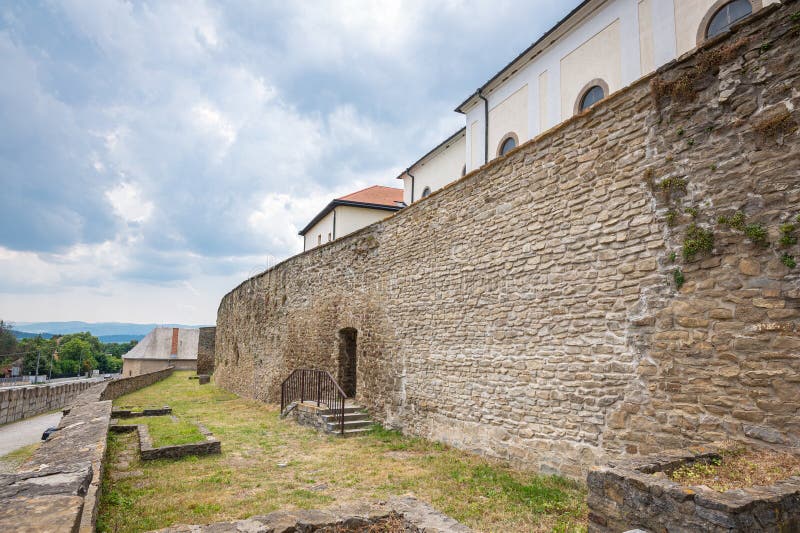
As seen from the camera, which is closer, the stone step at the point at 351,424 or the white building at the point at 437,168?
the stone step at the point at 351,424

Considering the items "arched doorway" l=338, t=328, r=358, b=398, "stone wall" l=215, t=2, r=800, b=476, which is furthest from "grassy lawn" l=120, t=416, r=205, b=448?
"stone wall" l=215, t=2, r=800, b=476

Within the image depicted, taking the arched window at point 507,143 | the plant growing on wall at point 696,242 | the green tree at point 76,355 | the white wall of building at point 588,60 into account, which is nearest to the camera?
the plant growing on wall at point 696,242

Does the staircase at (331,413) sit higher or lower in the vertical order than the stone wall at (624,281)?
lower

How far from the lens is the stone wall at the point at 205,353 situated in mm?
40219

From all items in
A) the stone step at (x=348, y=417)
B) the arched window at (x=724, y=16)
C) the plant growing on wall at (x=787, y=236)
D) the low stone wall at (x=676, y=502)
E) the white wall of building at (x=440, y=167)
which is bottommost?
the stone step at (x=348, y=417)

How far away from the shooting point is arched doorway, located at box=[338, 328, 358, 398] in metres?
13.3

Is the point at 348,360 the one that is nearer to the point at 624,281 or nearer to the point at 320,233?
the point at 624,281

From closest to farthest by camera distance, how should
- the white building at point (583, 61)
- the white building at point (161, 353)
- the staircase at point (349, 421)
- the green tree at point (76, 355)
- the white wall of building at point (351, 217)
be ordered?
the white building at point (583, 61) < the staircase at point (349, 421) < the white wall of building at point (351, 217) < the white building at point (161, 353) < the green tree at point (76, 355)

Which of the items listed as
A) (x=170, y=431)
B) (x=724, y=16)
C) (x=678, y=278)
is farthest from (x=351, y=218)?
(x=678, y=278)

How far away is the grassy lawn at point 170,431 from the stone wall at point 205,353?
29.2 metres

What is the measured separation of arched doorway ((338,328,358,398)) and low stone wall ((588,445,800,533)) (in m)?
9.77

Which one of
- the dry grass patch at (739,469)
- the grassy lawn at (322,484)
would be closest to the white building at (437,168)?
the grassy lawn at (322,484)

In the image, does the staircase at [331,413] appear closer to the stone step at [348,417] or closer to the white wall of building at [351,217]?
the stone step at [348,417]

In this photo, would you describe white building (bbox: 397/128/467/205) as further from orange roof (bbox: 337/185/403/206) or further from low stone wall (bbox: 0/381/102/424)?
low stone wall (bbox: 0/381/102/424)
